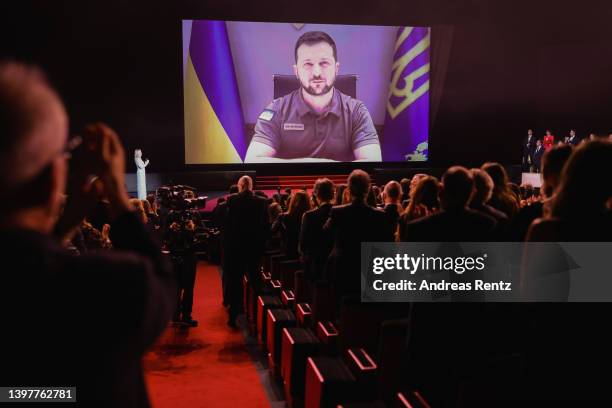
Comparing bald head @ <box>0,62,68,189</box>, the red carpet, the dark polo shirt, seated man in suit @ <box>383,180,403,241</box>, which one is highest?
the dark polo shirt

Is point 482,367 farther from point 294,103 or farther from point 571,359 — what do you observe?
point 294,103

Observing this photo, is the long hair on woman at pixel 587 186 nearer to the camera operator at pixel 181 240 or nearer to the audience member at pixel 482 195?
the audience member at pixel 482 195

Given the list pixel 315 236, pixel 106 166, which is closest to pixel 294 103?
pixel 315 236

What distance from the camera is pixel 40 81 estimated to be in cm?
80

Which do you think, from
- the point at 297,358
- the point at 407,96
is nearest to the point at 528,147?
the point at 407,96

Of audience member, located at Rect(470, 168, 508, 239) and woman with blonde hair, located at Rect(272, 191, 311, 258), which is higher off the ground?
audience member, located at Rect(470, 168, 508, 239)

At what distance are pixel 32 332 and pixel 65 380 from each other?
9cm

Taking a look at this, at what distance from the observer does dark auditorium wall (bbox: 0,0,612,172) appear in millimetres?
12109

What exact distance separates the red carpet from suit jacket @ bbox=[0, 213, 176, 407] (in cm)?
276

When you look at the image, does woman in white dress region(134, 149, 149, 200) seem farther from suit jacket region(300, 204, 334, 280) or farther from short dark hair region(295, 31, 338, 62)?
suit jacket region(300, 204, 334, 280)

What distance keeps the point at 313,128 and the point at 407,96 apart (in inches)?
97.8

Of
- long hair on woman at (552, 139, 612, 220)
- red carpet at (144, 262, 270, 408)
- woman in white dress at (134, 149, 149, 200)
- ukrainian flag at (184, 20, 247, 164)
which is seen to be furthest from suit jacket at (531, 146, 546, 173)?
long hair on woman at (552, 139, 612, 220)

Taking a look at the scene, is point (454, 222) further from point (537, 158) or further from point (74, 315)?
point (537, 158)

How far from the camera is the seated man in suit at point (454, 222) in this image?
7.11ft
